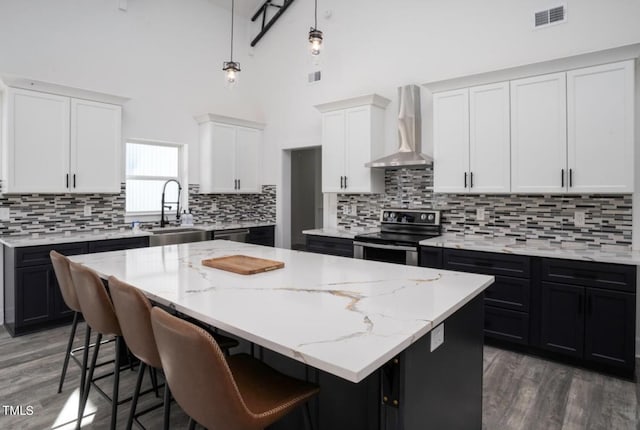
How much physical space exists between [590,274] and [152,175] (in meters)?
5.08

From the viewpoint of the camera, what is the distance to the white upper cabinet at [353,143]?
179 inches

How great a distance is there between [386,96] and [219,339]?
3701mm

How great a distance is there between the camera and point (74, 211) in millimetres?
4453

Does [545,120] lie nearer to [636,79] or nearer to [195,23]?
[636,79]

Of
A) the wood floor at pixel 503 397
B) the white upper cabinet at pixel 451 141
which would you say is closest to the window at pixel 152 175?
the wood floor at pixel 503 397

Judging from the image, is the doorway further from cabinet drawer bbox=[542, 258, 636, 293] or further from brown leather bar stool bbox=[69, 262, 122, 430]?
brown leather bar stool bbox=[69, 262, 122, 430]

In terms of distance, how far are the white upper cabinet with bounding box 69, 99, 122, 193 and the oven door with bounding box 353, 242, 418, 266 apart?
9.46ft

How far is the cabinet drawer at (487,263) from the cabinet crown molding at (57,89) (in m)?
3.98

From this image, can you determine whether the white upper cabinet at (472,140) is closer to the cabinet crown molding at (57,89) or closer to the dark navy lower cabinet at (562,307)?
the dark navy lower cabinet at (562,307)

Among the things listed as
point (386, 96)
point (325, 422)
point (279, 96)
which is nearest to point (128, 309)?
point (325, 422)

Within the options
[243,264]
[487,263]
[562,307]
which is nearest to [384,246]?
[487,263]

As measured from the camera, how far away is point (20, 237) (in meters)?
4.01

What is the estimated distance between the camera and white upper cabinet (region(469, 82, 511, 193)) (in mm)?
3508

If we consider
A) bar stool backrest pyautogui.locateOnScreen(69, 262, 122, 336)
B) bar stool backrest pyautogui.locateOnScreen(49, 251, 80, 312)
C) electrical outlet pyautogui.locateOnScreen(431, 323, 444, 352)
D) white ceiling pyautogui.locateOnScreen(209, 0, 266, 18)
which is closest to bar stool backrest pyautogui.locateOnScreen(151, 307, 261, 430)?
electrical outlet pyautogui.locateOnScreen(431, 323, 444, 352)
